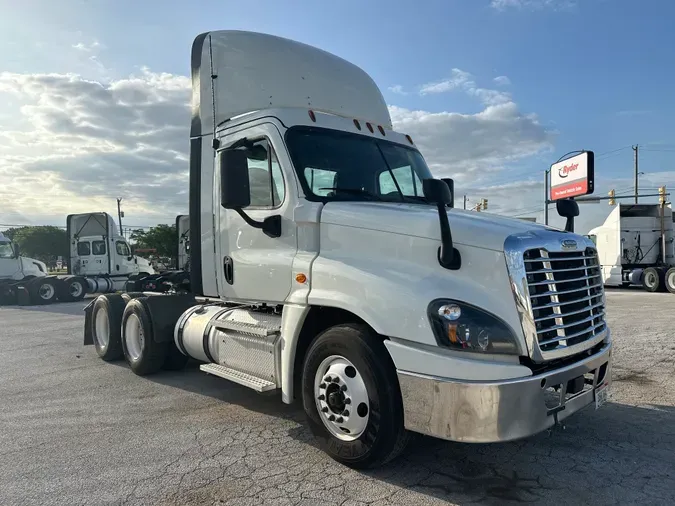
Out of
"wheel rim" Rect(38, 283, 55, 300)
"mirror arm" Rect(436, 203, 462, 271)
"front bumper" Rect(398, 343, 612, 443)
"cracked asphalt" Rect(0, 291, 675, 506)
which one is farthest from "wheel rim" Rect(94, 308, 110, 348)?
"wheel rim" Rect(38, 283, 55, 300)

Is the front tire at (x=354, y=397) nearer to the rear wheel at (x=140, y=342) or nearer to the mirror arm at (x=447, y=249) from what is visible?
the mirror arm at (x=447, y=249)

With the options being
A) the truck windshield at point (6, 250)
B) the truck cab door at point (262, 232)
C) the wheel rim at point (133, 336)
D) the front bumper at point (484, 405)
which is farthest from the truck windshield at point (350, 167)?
the truck windshield at point (6, 250)

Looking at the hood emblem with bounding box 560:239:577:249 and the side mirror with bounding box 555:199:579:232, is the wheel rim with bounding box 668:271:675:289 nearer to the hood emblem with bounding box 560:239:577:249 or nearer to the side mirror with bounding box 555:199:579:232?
the side mirror with bounding box 555:199:579:232

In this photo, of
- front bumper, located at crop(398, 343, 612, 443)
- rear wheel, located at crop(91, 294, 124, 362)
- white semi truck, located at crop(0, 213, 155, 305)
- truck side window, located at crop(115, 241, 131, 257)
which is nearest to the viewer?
front bumper, located at crop(398, 343, 612, 443)

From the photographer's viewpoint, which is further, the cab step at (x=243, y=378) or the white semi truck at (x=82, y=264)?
the white semi truck at (x=82, y=264)

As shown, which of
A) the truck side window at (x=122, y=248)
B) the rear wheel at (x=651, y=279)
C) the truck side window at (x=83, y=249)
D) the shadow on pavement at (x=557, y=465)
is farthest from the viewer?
the truck side window at (x=122, y=248)

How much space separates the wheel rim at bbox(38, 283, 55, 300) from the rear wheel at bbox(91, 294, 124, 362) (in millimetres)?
15716

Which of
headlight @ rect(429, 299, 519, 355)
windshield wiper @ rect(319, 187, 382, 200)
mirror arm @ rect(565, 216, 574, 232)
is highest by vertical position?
windshield wiper @ rect(319, 187, 382, 200)

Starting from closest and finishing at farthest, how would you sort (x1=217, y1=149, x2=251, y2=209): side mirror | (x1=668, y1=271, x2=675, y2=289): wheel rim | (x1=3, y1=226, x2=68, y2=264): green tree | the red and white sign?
(x1=217, y1=149, x2=251, y2=209): side mirror → (x1=668, y1=271, x2=675, y2=289): wheel rim → the red and white sign → (x1=3, y1=226, x2=68, y2=264): green tree

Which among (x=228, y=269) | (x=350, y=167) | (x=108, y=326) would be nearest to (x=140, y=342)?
(x=108, y=326)

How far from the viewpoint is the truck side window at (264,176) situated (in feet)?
16.0

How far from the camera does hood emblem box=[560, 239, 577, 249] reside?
12.7 ft

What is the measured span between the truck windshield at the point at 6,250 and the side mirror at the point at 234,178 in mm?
22799

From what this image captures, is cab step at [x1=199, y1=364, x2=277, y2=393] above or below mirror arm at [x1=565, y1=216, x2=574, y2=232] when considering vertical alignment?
below
